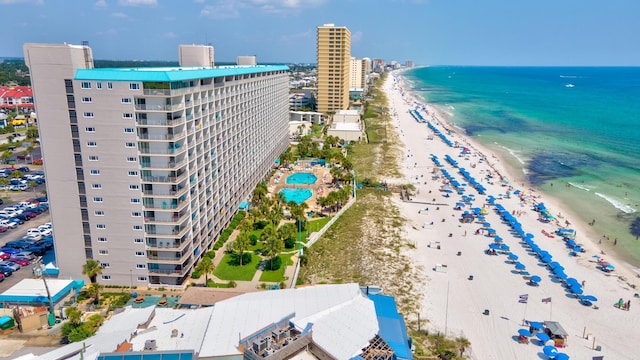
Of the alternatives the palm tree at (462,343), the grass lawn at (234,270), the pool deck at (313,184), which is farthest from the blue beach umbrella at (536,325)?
the pool deck at (313,184)

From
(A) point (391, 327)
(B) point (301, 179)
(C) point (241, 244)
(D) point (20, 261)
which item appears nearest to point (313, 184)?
(B) point (301, 179)

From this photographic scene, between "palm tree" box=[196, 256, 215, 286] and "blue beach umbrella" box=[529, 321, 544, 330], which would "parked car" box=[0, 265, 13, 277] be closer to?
"palm tree" box=[196, 256, 215, 286]

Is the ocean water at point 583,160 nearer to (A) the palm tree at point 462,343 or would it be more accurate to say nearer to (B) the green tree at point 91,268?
(A) the palm tree at point 462,343

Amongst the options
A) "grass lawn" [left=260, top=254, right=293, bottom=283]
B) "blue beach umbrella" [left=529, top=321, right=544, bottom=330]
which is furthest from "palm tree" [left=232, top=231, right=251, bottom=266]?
"blue beach umbrella" [left=529, top=321, right=544, bottom=330]

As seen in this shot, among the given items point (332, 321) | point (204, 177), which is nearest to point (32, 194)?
point (204, 177)

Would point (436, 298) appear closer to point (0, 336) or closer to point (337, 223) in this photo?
point (337, 223)

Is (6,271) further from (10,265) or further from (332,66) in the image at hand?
(332,66)

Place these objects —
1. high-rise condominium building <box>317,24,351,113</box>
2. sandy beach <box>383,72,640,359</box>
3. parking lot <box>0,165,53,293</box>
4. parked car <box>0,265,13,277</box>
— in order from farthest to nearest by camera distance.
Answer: high-rise condominium building <box>317,24,351,113</box>
parked car <box>0,265,13,277</box>
parking lot <box>0,165,53,293</box>
sandy beach <box>383,72,640,359</box>
